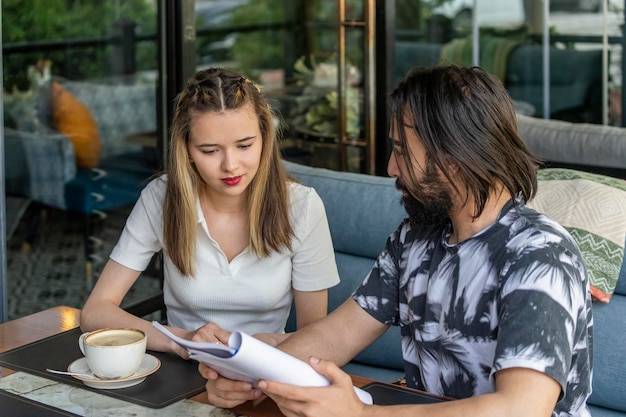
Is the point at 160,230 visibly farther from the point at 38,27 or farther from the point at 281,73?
the point at 281,73

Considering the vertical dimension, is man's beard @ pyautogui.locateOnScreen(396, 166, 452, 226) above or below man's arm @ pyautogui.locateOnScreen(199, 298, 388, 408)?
above

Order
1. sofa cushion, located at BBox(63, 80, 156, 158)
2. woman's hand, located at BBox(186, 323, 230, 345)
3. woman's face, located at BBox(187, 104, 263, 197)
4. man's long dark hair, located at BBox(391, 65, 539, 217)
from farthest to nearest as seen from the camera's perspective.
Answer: sofa cushion, located at BBox(63, 80, 156, 158) → woman's face, located at BBox(187, 104, 263, 197) → woman's hand, located at BBox(186, 323, 230, 345) → man's long dark hair, located at BBox(391, 65, 539, 217)

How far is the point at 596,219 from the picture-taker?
2.45 m

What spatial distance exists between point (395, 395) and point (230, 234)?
2.52 ft

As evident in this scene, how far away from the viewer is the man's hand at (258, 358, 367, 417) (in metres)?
1.53

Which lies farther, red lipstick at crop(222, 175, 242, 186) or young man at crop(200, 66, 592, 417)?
red lipstick at crop(222, 175, 242, 186)

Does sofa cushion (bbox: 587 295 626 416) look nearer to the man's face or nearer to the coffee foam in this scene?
→ the man's face

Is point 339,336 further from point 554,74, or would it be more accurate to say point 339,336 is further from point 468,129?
point 554,74

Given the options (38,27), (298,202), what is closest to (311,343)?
(298,202)

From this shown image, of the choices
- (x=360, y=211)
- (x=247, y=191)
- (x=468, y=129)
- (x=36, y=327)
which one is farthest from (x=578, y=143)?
(x=36, y=327)

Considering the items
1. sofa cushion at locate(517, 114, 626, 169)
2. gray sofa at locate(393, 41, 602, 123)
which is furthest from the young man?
gray sofa at locate(393, 41, 602, 123)

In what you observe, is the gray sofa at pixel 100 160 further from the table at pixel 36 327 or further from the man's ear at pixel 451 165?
the man's ear at pixel 451 165

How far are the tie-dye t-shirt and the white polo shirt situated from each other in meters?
0.42

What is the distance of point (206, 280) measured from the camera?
2.37m
